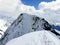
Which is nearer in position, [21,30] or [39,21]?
[21,30]

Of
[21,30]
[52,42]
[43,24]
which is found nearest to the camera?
[52,42]

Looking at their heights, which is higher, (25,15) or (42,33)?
(25,15)

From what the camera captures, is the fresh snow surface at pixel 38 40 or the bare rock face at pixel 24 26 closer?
the fresh snow surface at pixel 38 40

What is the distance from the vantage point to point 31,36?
8.66m

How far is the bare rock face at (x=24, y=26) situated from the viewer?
1288 cm

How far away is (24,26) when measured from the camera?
1343cm

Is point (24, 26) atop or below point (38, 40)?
atop

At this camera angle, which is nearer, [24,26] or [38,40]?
[38,40]

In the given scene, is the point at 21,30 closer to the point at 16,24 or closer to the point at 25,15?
the point at 16,24

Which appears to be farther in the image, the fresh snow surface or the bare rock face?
the bare rock face

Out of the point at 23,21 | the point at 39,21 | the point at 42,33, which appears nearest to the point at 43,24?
the point at 39,21

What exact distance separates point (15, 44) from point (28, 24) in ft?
18.4

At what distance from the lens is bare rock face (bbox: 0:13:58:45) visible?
507 inches

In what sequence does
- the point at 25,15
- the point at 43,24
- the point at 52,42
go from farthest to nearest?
the point at 25,15, the point at 43,24, the point at 52,42
